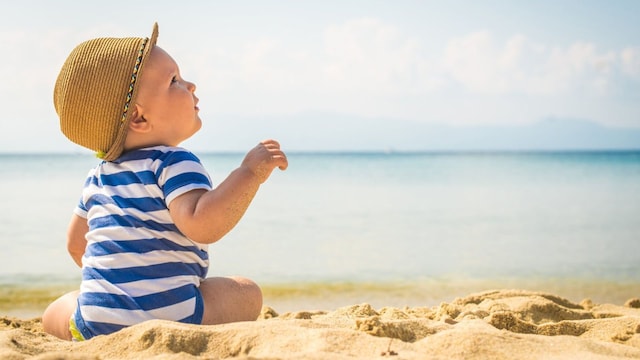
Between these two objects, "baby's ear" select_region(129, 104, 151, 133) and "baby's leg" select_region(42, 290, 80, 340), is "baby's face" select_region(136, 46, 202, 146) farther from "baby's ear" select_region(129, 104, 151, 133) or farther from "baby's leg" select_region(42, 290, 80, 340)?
"baby's leg" select_region(42, 290, 80, 340)

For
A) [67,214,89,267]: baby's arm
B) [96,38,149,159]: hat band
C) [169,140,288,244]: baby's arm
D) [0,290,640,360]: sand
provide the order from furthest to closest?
1. [67,214,89,267]: baby's arm
2. [96,38,149,159]: hat band
3. [169,140,288,244]: baby's arm
4. [0,290,640,360]: sand

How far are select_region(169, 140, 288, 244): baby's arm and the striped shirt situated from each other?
47mm

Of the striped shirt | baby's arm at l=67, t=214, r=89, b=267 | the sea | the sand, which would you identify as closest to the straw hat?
the striped shirt

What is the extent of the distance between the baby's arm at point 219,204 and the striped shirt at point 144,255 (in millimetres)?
47

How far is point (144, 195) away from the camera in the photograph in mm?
2059

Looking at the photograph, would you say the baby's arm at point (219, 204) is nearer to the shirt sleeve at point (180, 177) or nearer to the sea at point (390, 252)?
the shirt sleeve at point (180, 177)

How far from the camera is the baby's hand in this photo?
6.66ft

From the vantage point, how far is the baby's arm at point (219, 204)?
76.4 inches

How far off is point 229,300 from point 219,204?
41 centimetres

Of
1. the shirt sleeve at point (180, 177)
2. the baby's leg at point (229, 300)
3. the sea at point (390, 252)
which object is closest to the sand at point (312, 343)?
the baby's leg at point (229, 300)

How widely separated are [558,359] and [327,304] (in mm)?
2599

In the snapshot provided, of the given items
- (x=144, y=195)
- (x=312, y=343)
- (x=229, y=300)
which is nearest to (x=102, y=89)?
(x=144, y=195)

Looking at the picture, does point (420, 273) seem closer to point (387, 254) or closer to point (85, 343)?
point (387, 254)

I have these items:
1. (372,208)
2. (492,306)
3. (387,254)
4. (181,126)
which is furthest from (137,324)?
(372,208)
